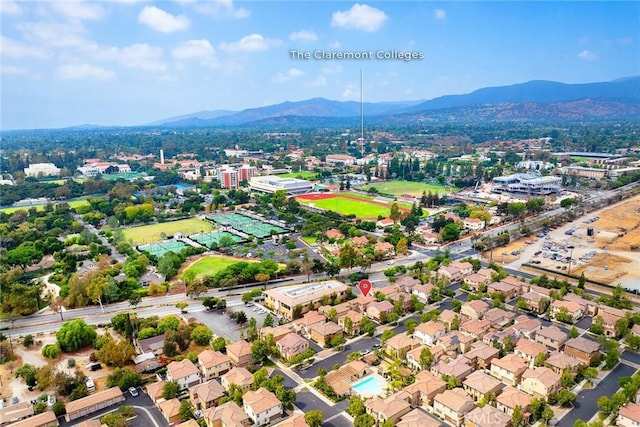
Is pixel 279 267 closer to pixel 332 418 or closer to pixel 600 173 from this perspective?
pixel 332 418

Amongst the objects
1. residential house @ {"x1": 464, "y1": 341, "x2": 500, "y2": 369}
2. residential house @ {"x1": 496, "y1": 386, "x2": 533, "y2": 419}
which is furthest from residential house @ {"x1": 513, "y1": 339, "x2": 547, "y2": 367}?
residential house @ {"x1": 496, "y1": 386, "x2": 533, "y2": 419}

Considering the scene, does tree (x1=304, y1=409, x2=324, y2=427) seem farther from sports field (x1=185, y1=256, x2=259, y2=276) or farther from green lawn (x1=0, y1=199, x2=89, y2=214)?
green lawn (x1=0, y1=199, x2=89, y2=214)

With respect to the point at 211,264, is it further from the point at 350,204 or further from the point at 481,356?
the point at 350,204

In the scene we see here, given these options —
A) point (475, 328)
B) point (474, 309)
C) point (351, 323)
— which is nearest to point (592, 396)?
point (475, 328)

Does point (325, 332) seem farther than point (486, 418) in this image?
Yes

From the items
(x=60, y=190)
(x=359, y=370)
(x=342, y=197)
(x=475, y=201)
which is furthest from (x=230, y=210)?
(x=359, y=370)

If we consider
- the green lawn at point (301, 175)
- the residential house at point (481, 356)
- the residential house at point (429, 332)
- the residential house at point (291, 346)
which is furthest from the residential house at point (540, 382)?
the green lawn at point (301, 175)

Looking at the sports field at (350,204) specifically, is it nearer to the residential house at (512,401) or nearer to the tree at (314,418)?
the residential house at (512,401)
